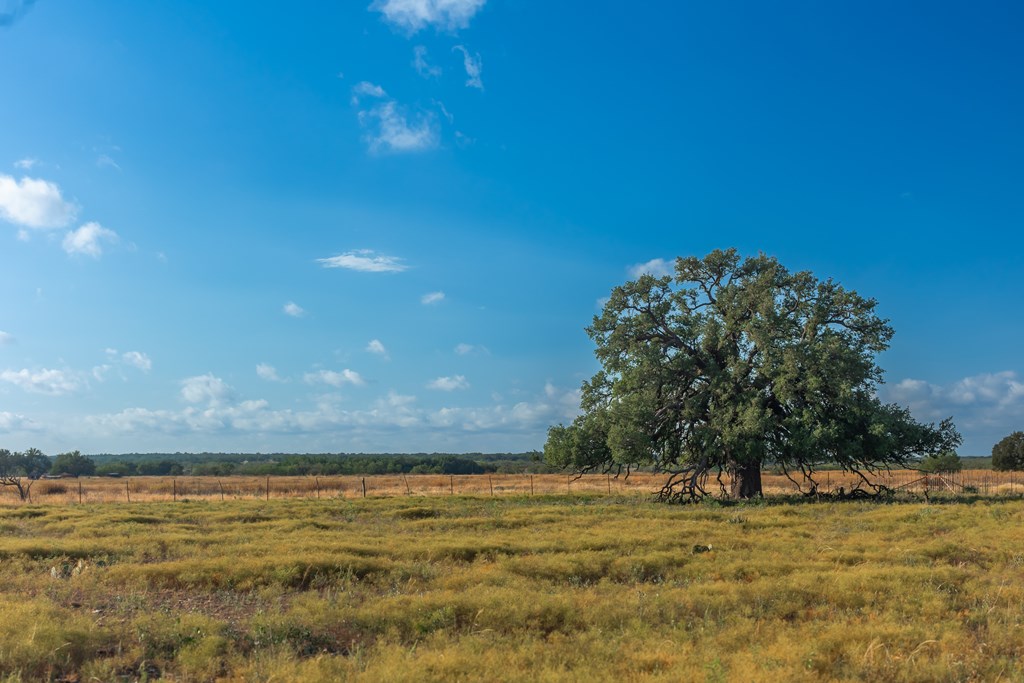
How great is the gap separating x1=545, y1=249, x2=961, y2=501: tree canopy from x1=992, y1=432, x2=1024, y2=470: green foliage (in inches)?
2184

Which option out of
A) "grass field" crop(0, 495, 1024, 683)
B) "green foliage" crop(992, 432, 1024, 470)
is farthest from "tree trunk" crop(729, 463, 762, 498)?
"green foliage" crop(992, 432, 1024, 470)

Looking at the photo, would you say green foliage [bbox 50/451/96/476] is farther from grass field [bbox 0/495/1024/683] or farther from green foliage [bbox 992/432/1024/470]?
green foliage [bbox 992/432/1024/470]

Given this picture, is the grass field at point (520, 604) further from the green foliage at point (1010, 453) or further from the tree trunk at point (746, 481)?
the green foliage at point (1010, 453)

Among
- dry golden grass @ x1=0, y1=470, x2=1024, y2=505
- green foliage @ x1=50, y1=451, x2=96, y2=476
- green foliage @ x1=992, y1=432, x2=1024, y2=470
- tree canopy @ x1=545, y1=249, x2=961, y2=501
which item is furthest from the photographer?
green foliage @ x1=50, y1=451, x2=96, y2=476

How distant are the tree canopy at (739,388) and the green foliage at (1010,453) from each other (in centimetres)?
5546

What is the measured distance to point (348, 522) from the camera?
2591 centimetres

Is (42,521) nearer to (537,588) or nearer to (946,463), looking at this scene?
(537,588)

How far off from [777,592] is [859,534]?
998 centimetres

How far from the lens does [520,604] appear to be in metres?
11.8

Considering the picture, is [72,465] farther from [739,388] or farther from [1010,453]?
[1010,453]

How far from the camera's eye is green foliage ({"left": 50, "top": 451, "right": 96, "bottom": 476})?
119250 millimetres

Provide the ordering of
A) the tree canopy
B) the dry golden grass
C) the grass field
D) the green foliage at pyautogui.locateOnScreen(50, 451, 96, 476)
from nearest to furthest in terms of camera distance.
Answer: the grass field
the tree canopy
the dry golden grass
the green foliage at pyautogui.locateOnScreen(50, 451, 96, 476)

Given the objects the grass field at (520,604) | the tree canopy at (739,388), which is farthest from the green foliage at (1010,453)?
the grass field at (520,604)

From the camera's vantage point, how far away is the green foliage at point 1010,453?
75.1 metres
